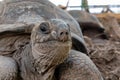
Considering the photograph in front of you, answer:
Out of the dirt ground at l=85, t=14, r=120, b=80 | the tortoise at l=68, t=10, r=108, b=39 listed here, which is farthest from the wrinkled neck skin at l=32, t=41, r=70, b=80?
the tortoise at l=68, t=10, r=108, b=39

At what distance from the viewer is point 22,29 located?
2.47 m

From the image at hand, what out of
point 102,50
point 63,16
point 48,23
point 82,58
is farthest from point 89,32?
point 48,23

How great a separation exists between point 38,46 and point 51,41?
119 mm

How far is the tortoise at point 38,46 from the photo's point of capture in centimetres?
213

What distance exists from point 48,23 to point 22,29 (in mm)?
370

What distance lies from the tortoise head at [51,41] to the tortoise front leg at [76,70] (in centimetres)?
26

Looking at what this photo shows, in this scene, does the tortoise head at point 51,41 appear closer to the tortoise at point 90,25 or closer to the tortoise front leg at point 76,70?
the tortoise front leg at point 76,70

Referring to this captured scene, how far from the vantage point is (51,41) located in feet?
6.94

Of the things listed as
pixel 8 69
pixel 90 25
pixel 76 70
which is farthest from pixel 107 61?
pixel 90 25

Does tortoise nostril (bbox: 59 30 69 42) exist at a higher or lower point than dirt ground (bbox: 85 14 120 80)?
higher

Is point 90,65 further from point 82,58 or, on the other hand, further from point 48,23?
point 48,23

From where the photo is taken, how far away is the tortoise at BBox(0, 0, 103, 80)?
6.98ft

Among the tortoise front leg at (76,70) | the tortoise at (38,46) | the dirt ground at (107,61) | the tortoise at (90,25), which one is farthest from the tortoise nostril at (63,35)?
the tortoise at (90,25)

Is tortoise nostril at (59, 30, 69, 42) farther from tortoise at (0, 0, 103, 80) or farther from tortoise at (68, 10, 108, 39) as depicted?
tortoise at (68, 10, 108, 39)
